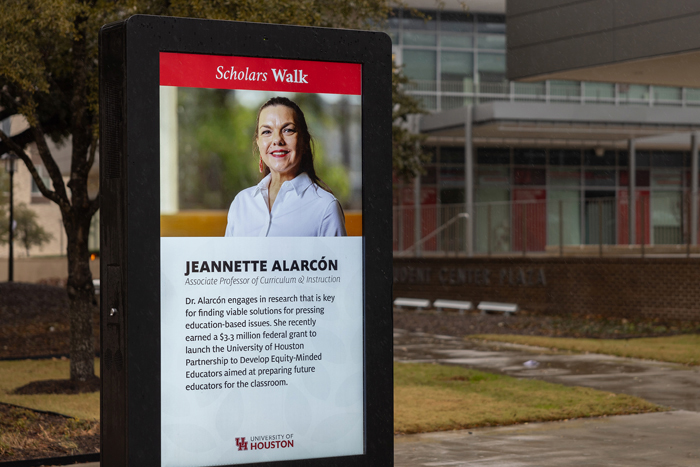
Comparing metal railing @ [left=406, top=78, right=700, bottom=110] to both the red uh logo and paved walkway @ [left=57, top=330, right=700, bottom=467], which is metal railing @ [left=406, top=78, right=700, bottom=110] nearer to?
paved walkway @ [left=57, top=330, right=700, bottom=467]

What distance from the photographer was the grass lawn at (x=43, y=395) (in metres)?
10.3

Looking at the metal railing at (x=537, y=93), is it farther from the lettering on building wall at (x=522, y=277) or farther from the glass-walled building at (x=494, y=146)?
the lettering on building wall at (x=522, y=277)

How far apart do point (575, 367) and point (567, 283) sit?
1085 centimetres

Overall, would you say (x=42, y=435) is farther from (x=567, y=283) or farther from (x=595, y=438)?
(x=567, y=283)

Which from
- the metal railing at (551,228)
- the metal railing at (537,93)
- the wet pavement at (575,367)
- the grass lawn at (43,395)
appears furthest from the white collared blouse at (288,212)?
the metal railing at (537,93)

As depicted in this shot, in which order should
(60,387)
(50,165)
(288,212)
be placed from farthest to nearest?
(60,387)
(50,165)
(288,212)

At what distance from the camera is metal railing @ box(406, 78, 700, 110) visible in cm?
3925

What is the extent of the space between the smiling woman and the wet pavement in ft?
21.8

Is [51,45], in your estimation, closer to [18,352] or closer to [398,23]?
[18,352]

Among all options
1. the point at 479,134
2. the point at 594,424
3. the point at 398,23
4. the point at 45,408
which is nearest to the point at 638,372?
the point at 594,424

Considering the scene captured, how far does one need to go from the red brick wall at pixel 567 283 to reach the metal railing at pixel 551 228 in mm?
561

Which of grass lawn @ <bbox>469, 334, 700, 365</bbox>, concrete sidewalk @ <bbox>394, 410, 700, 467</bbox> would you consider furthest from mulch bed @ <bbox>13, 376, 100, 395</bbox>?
grass lawn @ <bbox>469, 334, 700, 365</bbox>

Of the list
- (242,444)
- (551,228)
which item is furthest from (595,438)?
(551,228)

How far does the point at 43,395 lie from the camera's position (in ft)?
37.5
